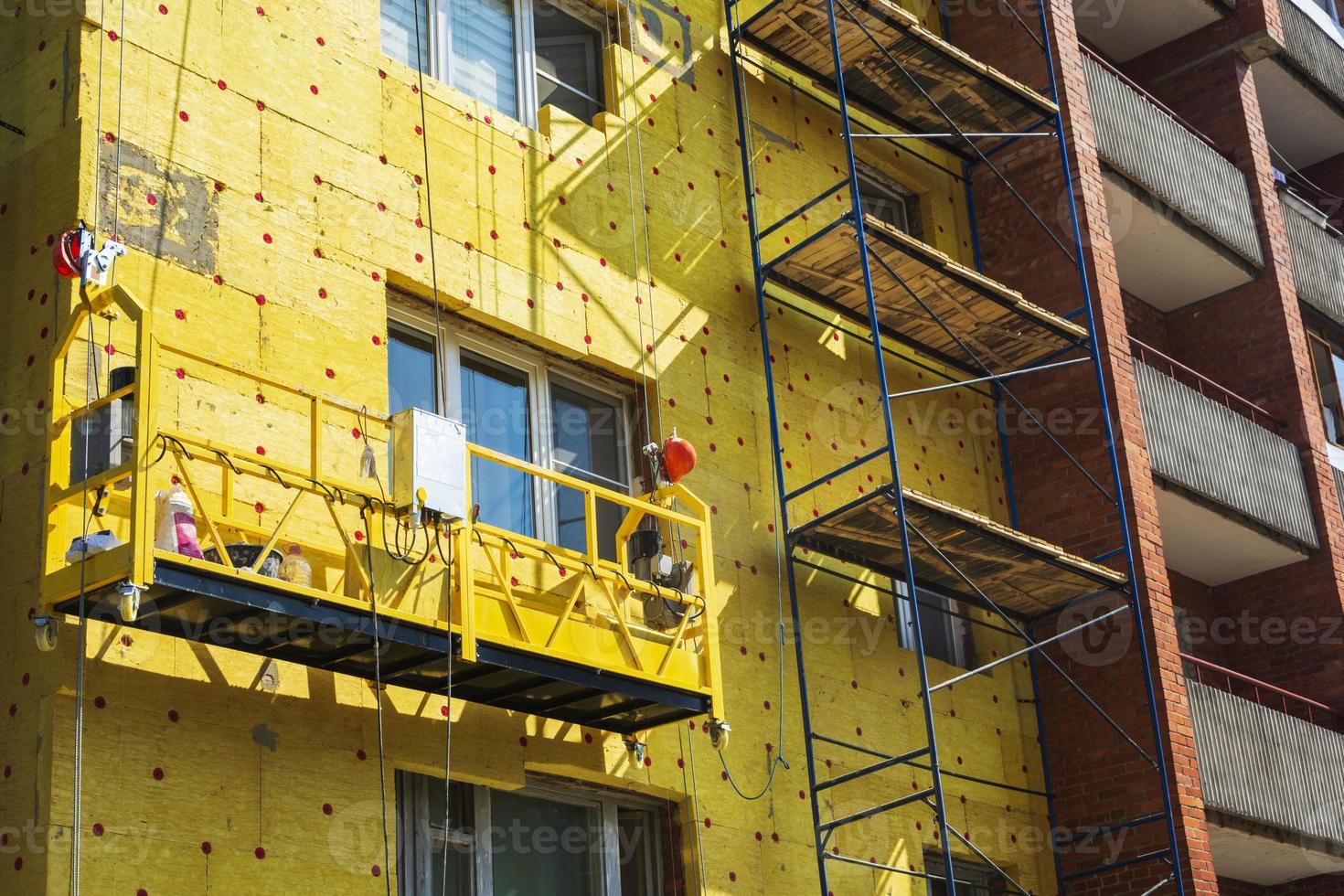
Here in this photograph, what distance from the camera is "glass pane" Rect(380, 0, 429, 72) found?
14102 millimetres

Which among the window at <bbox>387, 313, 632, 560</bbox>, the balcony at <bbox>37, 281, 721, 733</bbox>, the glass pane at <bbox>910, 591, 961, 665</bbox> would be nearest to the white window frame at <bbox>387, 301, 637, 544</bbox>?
the window at <bbox>387, 313, 632, 560</bbox>

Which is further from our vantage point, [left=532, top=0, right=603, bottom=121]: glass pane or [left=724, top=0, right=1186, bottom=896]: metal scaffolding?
[left=532, top=0, right=603, bottom=121]: glass pane

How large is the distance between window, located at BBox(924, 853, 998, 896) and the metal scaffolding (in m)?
0.09

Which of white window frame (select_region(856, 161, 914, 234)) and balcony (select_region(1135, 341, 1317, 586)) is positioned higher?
white window frame (select_region(856, 161, 914, 234))

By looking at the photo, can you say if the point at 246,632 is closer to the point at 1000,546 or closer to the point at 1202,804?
the point at 1000,546

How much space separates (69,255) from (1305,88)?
20230 mm

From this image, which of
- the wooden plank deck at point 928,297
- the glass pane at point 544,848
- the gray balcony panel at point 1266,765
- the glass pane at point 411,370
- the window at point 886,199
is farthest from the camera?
the window at point 886,199

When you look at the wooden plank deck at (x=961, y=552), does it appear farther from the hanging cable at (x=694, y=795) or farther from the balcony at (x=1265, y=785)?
the hanging cable at (x=694, y=795)

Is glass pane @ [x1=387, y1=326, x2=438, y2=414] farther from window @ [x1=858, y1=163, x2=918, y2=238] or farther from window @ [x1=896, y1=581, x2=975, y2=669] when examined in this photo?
window @ [x1=858, y1=163, x2=918, y2=238]

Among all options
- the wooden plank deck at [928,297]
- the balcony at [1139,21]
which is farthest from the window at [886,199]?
the balcony at [1139,21]

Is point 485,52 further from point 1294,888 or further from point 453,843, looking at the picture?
point 1294,888

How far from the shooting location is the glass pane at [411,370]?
42.4ft

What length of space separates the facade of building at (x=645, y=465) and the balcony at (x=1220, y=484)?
3.4 inches


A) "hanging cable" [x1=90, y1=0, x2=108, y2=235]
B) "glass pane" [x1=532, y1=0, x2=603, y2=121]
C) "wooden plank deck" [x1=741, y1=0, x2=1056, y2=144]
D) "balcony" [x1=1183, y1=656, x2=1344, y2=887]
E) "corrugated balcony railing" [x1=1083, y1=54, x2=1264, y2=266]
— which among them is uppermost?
"corrugated balcony railing" [x1=1083, y1=54, x2=1264, y2=266]
